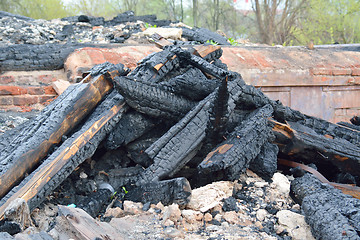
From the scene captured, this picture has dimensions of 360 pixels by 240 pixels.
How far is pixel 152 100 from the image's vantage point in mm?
2689

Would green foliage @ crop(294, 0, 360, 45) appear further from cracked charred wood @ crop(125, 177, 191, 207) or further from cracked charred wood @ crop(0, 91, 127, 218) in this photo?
cracked charred wood @ crop(125, 177, 191, 207)

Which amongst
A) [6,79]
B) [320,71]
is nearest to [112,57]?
[6,79]

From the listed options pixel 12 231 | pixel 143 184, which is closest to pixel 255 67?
pixel 143 184

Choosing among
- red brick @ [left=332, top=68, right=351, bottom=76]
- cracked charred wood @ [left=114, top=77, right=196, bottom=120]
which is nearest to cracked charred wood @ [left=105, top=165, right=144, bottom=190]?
cracked charred wood @ [left=114, top=77, right=196, bottom=120]

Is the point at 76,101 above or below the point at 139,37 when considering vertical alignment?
below

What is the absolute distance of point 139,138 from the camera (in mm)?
2803

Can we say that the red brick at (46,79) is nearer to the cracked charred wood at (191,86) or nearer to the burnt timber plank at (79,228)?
the cracked charred wood at (191,86)

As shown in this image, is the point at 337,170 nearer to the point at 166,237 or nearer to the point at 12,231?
the point at 166,237

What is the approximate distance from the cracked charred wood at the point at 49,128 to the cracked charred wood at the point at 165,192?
783 millimetres

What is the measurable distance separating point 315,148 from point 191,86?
133cm

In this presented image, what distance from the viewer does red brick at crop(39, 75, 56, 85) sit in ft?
14.3

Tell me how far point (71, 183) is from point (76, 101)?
2.28 ft

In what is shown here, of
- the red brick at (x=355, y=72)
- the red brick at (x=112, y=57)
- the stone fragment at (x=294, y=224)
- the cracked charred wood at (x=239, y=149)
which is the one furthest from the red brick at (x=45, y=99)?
the red brick at (x=355, y=72)

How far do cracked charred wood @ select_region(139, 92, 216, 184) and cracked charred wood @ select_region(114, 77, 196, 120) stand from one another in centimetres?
19
